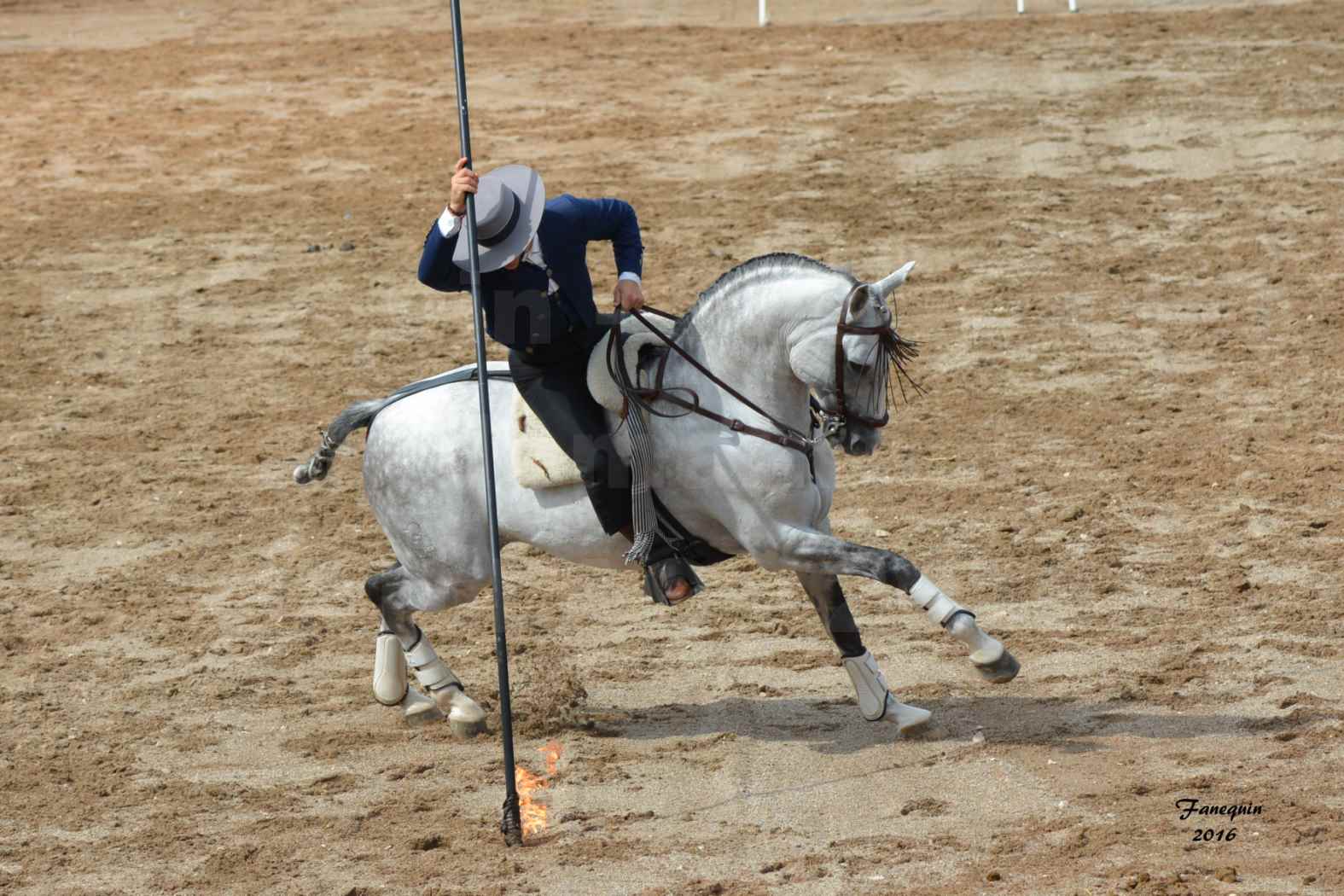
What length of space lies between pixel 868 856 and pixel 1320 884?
1627 millimetres

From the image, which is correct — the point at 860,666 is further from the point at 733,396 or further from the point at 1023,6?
the point at 1023,6

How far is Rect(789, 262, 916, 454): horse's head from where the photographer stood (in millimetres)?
7148

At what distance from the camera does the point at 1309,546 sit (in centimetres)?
952

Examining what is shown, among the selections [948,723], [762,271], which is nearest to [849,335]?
[762,271]

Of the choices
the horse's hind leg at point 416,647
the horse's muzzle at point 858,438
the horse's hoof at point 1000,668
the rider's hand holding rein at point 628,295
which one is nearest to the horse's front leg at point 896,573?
the horse's hoof at point 1000,668

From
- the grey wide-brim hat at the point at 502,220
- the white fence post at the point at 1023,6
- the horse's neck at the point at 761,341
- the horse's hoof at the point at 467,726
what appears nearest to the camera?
the grey wide-brim hat at the point at 502,220

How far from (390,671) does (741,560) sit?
272 centimetres

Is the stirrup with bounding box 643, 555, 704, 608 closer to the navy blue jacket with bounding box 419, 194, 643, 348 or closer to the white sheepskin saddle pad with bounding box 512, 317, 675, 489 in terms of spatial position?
the white sheepskin saddle pad with bounding box 512, 317, 675, 489

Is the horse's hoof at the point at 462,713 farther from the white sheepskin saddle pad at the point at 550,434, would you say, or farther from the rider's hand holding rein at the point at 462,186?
the rider's hand holding rein at the point at 462,186

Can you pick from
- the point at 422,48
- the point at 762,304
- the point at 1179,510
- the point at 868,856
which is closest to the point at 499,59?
the point at 422,48

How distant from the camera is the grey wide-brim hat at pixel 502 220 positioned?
286 inches

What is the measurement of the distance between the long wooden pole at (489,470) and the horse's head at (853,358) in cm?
131

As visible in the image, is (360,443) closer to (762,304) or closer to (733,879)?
(762,304)

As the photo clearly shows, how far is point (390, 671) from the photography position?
27.5ft
